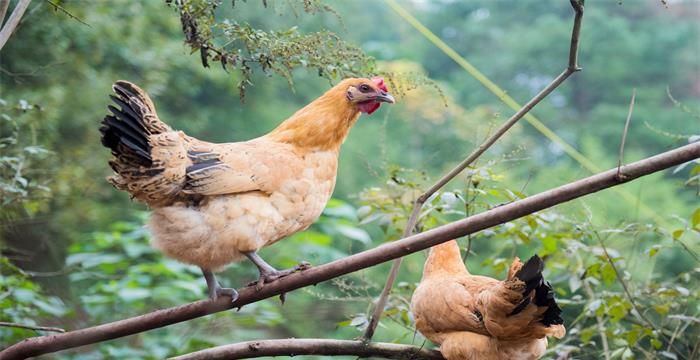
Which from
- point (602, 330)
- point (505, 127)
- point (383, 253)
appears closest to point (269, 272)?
point (383, 253)

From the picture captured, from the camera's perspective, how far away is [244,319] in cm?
416

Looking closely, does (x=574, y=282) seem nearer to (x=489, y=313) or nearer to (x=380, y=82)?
(x=489, y=313)

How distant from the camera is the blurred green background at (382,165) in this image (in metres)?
2.99

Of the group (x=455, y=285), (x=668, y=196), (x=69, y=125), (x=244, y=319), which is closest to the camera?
(x=455, y=285)

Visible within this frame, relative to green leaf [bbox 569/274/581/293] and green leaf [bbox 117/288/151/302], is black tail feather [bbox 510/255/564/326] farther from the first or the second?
green leaf [bbox 117/288/151/302]

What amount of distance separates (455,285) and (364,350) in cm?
53

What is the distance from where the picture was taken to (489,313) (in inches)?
99.0

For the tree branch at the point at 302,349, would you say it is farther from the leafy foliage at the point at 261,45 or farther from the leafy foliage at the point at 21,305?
the leafy foliage at the point at 21,305

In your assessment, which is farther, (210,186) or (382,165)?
(382,165)

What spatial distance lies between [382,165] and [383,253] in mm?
1149

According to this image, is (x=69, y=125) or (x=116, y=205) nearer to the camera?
(x=69, y=125)

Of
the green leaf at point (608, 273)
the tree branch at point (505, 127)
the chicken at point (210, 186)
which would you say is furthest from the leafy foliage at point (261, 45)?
the green leaf at point (608, 273)

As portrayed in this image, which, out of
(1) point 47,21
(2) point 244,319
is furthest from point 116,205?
(2) point 244,319

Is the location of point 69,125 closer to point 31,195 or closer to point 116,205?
point 116,205
